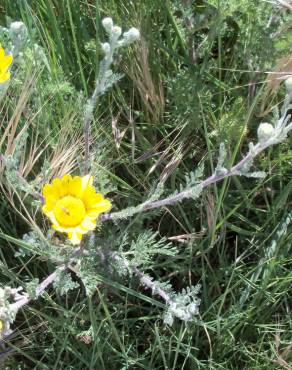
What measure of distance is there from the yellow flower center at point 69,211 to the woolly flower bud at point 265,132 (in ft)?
1.12

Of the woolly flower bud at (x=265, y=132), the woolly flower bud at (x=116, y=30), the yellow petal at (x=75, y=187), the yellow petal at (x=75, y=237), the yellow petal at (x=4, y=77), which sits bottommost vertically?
the yellow petal at (x=75, y=237)

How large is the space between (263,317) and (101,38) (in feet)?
2.39

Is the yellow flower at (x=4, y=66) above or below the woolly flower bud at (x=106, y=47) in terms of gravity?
above

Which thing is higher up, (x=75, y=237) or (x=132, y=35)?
(x=132, y=35)

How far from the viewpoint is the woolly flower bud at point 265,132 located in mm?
936

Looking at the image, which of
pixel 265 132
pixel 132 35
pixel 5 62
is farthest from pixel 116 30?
pixel 265 132

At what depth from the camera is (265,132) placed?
0.94 m

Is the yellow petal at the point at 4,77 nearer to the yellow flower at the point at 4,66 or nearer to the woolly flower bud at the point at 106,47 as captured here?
the yellow flower at the point at 4,66

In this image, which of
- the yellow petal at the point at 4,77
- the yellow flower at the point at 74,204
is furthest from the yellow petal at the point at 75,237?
the yellow petal at the point at 4,77

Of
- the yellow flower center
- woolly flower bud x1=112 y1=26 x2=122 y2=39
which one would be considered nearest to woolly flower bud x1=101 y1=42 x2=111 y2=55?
woolly flower bud x1=112 y1=26 x2=122 y2=39

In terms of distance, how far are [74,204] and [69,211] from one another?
0.06 feet

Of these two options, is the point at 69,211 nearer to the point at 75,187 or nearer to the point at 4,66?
the point at 75,187

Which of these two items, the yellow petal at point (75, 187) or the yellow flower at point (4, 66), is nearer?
the yellow flower at point (4, 66)

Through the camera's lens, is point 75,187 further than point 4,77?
Yes
